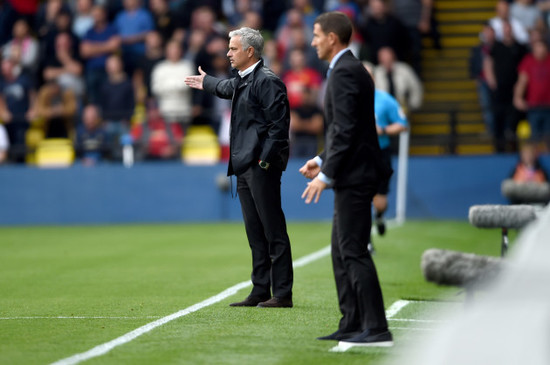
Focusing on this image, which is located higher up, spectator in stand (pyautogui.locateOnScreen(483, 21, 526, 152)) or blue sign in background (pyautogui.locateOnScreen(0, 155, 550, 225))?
spectator in stand (pyautogui.locateOnScreen(483, 21, 526, 152))

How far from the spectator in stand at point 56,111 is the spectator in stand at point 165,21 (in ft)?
7.65

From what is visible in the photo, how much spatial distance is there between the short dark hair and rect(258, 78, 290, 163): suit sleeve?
187cm

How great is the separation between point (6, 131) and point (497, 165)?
9.89 m

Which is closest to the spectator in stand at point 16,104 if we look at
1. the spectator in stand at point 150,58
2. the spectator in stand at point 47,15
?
the spectator in stand at point 47,15

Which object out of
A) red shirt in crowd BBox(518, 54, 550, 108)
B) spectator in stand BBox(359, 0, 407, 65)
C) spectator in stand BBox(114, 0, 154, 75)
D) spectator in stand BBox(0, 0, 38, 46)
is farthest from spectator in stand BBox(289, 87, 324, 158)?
spectator in stand BBox(0, 0, 38, 46)

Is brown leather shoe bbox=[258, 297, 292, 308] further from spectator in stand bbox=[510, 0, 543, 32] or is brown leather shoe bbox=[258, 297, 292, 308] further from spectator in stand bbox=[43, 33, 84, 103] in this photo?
spectator in stand bbox=[510, 0, 543, 32]

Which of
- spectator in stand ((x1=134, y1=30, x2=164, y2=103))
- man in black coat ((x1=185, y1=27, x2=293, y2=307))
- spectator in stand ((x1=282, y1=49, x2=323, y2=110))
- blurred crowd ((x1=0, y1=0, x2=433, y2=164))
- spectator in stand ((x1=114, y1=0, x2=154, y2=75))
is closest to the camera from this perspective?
man in black coat ((x1=185, y1=27, x2=293, y2=307))

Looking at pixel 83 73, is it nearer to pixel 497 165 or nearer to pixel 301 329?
pixel 497 165

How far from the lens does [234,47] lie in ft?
29.1

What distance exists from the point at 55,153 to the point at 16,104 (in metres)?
1.51

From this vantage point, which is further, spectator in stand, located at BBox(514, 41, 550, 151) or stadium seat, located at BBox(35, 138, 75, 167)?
stadium seat, located at BBox(35, 138, 75, 167)

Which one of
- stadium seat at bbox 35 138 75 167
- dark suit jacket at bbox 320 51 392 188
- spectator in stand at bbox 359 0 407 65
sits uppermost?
spectator in stand at bbox 359 0 407 65

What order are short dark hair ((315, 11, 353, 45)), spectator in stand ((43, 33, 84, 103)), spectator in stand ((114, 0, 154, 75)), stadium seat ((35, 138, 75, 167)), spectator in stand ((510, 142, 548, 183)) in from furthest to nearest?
spectator in stand ((114, 0, 154, 75)) < spectator in stand ((43, 33, 84, 103)) < stadium seat ((35, 138, 75, 167)) < spectator in stand ((510, 142, 548, 183)) < short dark hair ((315, 11, 353, 45))

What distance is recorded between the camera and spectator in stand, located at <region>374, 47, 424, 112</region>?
19.8 metres
